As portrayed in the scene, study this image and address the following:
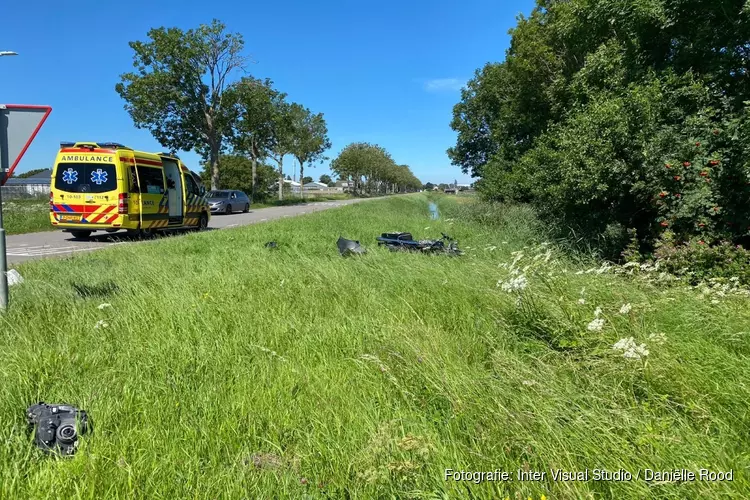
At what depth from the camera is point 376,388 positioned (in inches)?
111

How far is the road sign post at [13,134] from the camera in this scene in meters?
4.04

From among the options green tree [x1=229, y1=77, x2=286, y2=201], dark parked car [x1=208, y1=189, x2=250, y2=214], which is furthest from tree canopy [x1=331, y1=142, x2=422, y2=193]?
dark parked car [x1=208, y1=189, x2=250, y2=214]

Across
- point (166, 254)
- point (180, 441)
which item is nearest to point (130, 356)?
point (180, 441)

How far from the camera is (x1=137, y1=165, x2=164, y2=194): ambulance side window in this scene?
1284 cm

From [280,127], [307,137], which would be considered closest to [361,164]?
[307,137]

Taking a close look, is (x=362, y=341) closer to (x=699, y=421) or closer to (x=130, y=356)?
(x=130, y=356)

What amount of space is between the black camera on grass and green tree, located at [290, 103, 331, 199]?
51501 millimetres

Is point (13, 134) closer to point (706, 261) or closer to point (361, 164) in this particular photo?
point (706, 261)

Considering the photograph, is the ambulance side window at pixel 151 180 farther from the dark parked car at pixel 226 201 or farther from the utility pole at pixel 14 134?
the dark parked car at pixel 226 201

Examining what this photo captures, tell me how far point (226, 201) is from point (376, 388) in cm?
2614

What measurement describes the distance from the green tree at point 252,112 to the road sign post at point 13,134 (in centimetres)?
3064

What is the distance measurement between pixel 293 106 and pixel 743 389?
5354 centimetres

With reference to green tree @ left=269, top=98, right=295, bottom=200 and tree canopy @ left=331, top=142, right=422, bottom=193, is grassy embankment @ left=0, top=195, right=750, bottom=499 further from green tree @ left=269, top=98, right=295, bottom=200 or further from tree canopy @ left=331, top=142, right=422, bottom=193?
tree canopy @ left=331, top=142, right=422, bottom=193

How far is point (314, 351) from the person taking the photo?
3428 millimetres
